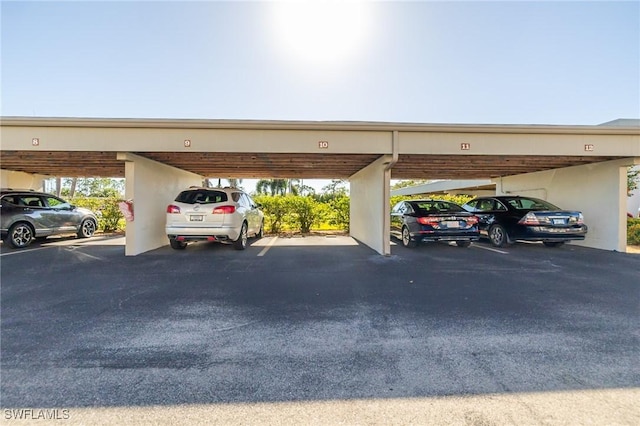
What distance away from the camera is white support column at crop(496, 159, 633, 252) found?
8281 mm

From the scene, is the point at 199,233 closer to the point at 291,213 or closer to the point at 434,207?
the point at 291,213

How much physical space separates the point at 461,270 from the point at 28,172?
15120 mm

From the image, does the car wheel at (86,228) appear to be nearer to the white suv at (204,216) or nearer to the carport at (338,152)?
the carport at (338,152)

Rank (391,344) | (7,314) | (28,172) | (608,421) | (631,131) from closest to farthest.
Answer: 1. (608,421)
2. (391,344)
3. (7,314)
4. (631,131)
5. (28,172)

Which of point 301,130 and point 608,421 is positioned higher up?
point 301,130

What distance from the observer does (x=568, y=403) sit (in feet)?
6.86

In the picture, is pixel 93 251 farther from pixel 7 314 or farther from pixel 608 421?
pixel 608 421

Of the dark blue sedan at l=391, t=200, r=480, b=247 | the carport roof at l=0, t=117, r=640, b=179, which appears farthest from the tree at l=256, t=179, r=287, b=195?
the dark blue sedan at l=391, t=200, r=480, b=247

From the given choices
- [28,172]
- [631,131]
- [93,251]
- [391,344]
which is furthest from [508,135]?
[28,172]

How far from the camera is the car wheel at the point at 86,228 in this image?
36.3ft

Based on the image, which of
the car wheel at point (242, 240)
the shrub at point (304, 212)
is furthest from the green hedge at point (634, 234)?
the car wheel at point (242, 240)

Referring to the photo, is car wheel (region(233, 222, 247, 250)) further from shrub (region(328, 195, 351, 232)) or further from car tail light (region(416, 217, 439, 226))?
shrub (region(328, 195, 351, 232))

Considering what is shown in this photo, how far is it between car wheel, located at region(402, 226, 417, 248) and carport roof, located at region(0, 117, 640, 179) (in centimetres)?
208

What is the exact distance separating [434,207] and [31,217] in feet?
38.4
